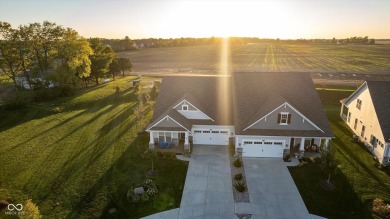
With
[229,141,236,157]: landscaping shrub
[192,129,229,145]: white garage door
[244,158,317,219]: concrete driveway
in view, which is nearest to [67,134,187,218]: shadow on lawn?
[192,129,229,145]: white garage door

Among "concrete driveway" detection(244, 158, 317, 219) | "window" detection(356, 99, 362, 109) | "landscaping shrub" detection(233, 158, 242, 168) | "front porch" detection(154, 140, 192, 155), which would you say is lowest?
"concrete driveway" detection(244, 158, 317, 219)

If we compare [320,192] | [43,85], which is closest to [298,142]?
[320,192]

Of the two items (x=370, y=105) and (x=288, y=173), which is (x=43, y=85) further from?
(x=370, y=105)

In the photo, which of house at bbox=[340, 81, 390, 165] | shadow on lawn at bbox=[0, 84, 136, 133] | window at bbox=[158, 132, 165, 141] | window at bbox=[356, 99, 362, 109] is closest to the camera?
house at bbox=[340, 81, 390, 165]

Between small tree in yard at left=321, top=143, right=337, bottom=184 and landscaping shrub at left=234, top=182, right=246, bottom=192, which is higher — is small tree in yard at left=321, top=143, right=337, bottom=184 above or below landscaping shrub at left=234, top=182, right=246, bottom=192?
above

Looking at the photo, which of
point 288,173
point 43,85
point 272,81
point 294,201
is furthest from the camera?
point 43,85

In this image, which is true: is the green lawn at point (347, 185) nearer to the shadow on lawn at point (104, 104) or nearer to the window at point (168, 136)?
the window at point (168, 136)

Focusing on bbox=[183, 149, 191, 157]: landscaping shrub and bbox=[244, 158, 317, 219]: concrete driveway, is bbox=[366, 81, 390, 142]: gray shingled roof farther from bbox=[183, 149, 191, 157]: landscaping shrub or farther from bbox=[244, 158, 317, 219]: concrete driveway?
bbox=[183, 149, 191, 157]: landscaping shrub
